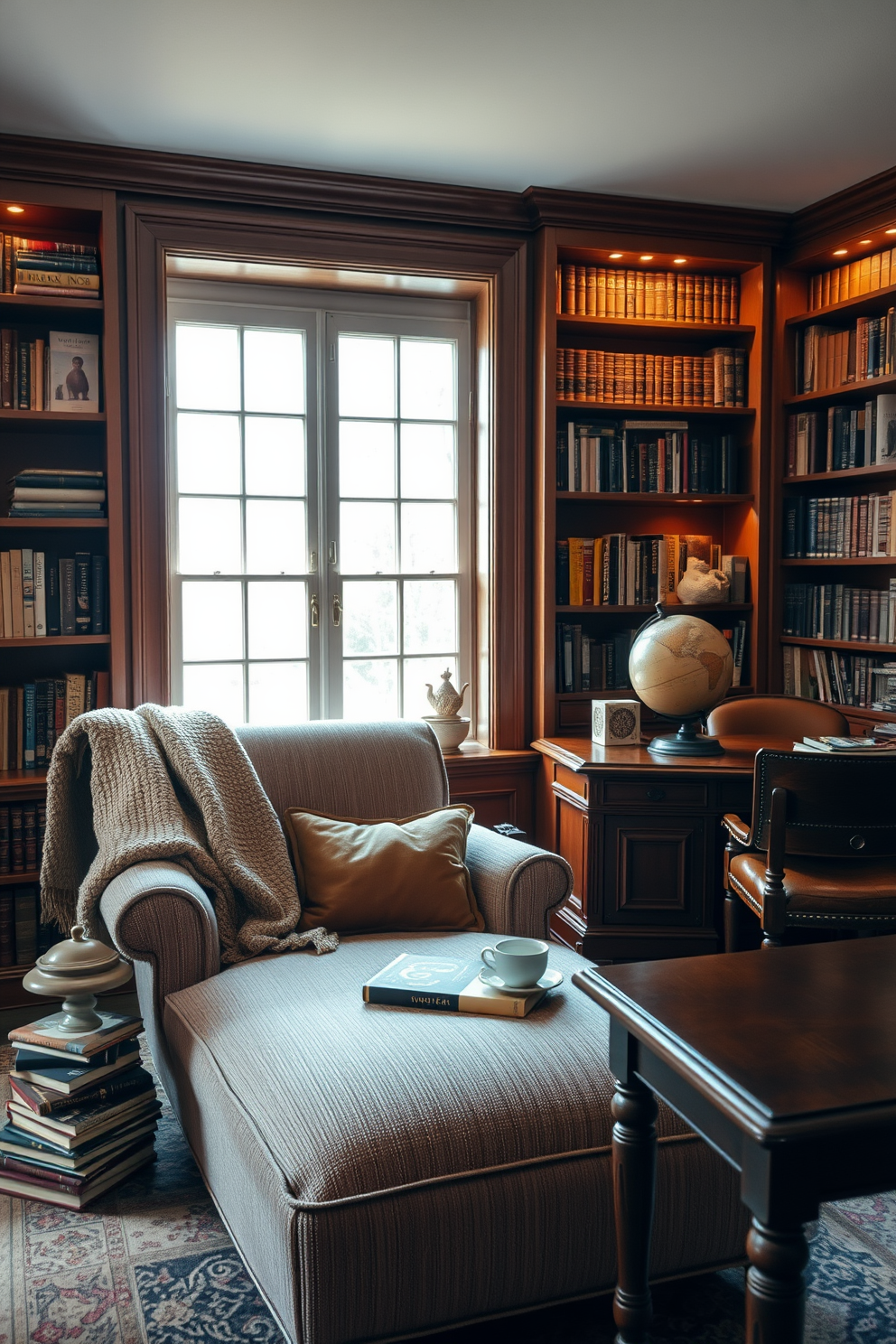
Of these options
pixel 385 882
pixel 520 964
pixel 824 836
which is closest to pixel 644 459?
pixel 824 836

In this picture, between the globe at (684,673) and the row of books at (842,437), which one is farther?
the row of books at (842,437)

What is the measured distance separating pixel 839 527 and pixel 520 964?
2476mm

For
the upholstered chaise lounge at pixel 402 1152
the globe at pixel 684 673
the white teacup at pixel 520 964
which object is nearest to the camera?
the upholstered chaise lounge at pixel 402 1152

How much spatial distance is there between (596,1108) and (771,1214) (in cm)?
70

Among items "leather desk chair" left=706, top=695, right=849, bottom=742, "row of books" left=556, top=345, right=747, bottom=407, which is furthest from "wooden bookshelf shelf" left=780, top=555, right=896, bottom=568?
"row of books" left=556, top=345, right=747, bottom=407

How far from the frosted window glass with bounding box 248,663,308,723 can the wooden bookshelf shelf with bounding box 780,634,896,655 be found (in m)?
1.82

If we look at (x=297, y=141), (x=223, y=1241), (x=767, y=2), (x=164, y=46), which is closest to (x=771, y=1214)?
(x=223, y=1241)

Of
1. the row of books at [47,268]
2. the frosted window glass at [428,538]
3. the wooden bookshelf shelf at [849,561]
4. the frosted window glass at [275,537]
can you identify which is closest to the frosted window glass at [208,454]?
the frosted window glass at [275,537]

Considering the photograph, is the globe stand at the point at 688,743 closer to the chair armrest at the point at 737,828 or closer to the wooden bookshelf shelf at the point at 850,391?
the chair armrest at the point at 737,828

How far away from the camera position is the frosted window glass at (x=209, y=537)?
12.3 ft

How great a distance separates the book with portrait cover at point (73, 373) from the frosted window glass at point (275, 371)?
22.1 inches

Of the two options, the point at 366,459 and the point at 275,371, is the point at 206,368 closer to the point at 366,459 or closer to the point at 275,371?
the point at 275,371

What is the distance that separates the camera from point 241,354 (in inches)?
149

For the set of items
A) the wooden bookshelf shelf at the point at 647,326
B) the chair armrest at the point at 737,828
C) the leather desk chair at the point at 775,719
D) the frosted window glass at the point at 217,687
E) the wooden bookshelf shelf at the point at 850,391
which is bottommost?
the chair armrest at the point at 737,828
